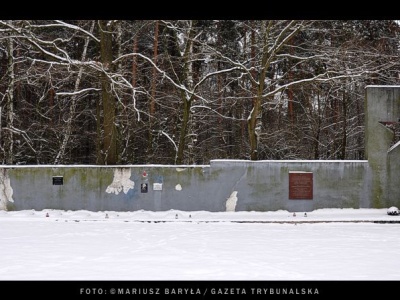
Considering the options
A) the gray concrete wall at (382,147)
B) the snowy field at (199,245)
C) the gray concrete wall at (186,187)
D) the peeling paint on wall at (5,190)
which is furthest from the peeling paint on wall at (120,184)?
the gray concrete wall at (382,147)

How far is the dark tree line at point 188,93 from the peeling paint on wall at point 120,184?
6.91 feet

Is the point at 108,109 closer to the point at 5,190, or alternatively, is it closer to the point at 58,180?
the point at 58,180

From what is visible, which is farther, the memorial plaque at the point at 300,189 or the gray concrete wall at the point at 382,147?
the gray concrete wall at the point at 382,147

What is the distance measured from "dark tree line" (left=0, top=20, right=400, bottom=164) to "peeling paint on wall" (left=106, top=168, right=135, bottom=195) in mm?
2105

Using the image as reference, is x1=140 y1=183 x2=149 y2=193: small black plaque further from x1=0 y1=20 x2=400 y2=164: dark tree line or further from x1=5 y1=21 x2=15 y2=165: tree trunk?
x1=5 y1=21 x2=15 y2=165: tree trunk

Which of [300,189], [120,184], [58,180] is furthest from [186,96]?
[58,180]

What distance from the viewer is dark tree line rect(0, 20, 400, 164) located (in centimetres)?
2223

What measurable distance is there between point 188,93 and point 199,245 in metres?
10.7

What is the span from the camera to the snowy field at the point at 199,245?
8.57 meters

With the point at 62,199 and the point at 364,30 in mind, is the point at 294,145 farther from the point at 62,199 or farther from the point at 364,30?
the point at 62,199

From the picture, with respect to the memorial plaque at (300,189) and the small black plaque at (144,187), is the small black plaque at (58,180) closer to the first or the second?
the small black plaque at (144,187)

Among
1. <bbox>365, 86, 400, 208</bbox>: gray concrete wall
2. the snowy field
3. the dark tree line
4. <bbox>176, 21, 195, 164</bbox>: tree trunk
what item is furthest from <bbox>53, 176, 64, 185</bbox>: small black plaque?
<bbox>365, 86, 400, 208</bbox>: gray concrete wall

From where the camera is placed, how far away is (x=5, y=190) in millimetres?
18594
